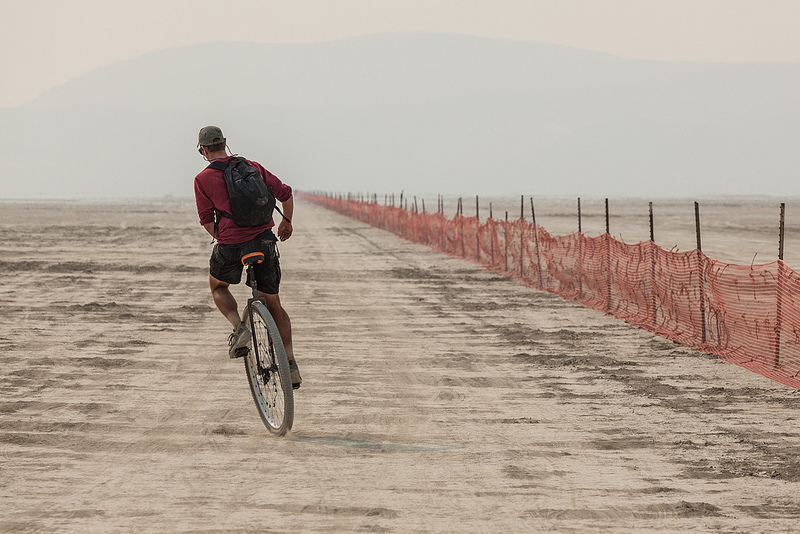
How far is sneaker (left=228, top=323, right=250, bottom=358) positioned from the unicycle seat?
499 millimetres

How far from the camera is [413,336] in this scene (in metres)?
11.7

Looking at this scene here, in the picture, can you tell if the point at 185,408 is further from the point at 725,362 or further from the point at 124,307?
the point at 124,307

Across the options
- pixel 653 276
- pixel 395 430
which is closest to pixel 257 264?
pixel 395 430

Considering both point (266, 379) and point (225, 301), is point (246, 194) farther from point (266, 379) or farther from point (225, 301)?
point (266, 379)

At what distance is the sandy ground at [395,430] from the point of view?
5.15m

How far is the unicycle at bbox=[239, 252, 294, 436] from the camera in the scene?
6562 millimetres

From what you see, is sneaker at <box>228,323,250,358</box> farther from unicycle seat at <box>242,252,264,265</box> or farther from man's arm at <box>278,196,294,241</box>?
man's arm at <box>278,196,294,241</box>

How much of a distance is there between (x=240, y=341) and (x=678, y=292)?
23.1ft

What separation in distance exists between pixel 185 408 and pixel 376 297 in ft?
27.7

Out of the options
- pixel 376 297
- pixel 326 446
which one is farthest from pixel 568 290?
pixel 326 446

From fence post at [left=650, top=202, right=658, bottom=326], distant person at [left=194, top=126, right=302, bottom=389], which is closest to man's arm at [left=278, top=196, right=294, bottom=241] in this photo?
distant person at [left=194, top=126, right=302, bottom=389]

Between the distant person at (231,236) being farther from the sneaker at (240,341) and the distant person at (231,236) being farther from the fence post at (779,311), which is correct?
the fence post at (779,311)

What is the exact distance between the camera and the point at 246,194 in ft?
21.7

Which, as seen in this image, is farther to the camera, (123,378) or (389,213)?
(389,213)
